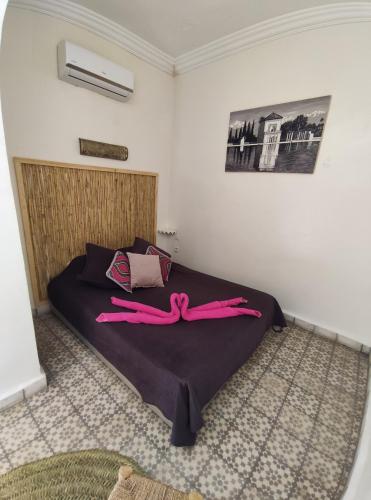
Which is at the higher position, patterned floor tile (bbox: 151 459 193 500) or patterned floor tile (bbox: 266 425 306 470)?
patterned floor tile (bbox: 266 425 306 470)

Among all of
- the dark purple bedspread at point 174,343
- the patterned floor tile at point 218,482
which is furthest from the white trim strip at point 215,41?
the patterned floor tile at point 218,482

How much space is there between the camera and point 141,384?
1.41m

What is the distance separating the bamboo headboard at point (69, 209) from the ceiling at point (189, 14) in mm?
1374

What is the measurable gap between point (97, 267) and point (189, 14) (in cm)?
248

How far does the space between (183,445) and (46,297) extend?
1.93 m

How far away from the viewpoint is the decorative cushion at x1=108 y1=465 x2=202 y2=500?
0.73m

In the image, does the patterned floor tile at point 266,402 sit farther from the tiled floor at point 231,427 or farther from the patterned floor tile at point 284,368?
the patterned floor tile at point 284,368

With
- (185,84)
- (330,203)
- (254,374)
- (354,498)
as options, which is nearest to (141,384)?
(254,374)

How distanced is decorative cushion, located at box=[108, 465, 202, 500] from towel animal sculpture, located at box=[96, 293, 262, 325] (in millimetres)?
942

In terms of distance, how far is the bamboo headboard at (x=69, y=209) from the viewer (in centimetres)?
209

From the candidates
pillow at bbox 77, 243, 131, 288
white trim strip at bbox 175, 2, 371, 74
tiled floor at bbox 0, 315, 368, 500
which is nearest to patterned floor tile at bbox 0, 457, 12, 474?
tiled floor at bbox 0, 315, 368, 500

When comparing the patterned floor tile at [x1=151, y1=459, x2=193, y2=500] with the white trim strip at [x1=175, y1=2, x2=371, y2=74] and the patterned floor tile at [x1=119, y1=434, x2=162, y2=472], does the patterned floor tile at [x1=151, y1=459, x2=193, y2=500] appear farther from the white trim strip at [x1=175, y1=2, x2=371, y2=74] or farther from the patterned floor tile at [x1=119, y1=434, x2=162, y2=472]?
the white trim strip at [x1=175, y1=2, x2=371, y2=74]

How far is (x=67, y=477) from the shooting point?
1.11 m

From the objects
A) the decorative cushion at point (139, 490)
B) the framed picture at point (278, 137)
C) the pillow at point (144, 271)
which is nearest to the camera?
the decorative cushion at point (139, 490)
